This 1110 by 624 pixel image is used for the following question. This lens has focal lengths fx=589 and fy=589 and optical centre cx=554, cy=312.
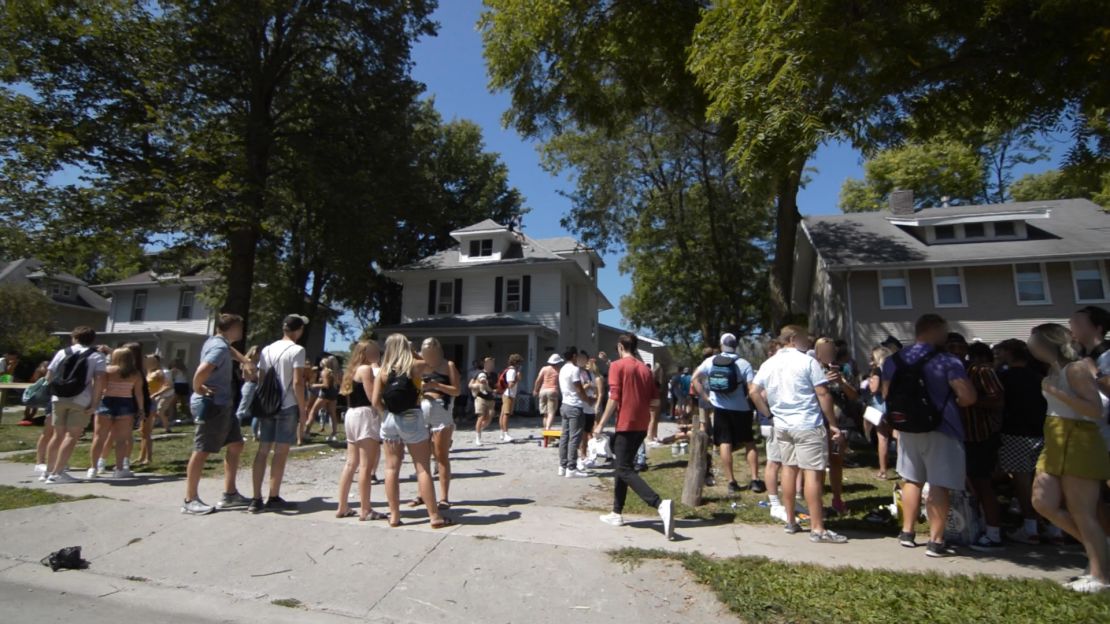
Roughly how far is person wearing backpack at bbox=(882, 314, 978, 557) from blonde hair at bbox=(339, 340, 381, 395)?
4.96m

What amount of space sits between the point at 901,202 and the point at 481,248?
17.6 meters

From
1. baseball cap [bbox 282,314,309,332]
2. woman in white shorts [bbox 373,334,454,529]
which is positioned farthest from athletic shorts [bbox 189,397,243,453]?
woman in white shorts [bbox 373,334,454,529]

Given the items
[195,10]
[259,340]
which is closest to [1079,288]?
[195,10]

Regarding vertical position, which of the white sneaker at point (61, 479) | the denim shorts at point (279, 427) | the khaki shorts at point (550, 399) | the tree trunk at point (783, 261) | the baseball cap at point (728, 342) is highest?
the tree trunk at point (783, 261)

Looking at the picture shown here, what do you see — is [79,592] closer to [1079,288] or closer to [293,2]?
[293,2]

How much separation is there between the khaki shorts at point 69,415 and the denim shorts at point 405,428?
4700 millimetres

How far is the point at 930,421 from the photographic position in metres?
4.72

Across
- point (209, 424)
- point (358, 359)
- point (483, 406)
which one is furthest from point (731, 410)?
Answer: point (483, 406)

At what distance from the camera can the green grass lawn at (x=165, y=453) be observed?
354 inches

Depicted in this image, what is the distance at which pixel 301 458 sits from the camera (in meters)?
9.97

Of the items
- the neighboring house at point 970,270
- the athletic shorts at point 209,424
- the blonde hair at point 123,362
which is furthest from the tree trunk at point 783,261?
the blonde hair at point 123,362

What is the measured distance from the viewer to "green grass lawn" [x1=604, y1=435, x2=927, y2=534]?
19.5 feet

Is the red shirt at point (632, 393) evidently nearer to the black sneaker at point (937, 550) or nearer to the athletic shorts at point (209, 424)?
the black sneaker at point (937, 550)

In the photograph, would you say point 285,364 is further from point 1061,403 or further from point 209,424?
point 1061,403
